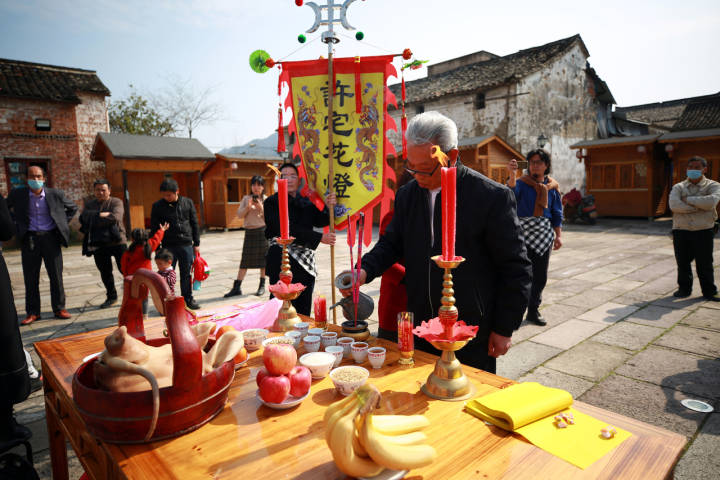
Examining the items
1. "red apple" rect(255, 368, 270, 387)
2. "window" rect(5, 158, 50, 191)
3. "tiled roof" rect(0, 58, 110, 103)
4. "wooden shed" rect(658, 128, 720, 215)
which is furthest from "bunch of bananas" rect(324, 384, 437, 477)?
"tiled roof" rect(0, 58, 110, 103)

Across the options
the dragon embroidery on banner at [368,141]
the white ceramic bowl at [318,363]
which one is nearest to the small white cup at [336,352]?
the white ceramic bowl at [318,363]

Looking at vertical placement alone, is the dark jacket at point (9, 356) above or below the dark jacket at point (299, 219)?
below

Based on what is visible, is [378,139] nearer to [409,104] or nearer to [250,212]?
[250,212]

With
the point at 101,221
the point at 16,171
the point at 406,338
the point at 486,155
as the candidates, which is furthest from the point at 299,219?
the point at 16,171

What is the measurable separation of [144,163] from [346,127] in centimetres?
1475

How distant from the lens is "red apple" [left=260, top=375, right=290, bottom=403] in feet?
4.47

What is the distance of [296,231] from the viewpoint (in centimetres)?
370

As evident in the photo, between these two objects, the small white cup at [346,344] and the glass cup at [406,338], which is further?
the small white cup at [346,344]

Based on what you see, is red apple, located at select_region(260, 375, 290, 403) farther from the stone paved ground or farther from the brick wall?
the brick wall

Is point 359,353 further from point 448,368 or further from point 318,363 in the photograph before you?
point 448,368

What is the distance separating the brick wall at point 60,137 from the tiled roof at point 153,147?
5.02ft

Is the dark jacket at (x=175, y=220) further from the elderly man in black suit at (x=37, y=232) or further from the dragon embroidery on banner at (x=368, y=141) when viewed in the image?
the dragon embroidery on banner at (x=368, y=141)

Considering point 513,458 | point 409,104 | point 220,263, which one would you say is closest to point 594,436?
point 513,458

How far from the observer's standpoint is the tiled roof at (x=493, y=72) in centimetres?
1952
